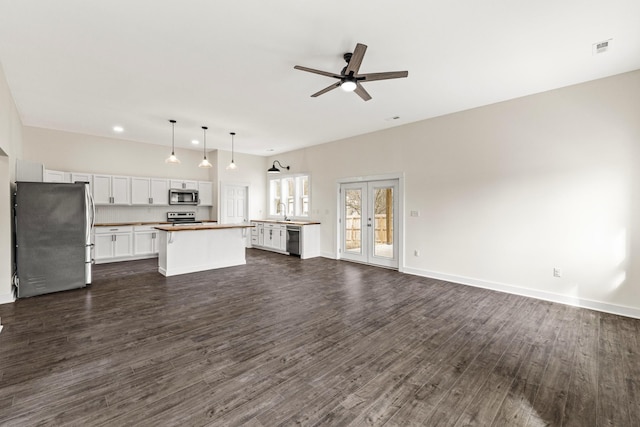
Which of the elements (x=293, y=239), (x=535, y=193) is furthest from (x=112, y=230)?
(x=535, y=193)

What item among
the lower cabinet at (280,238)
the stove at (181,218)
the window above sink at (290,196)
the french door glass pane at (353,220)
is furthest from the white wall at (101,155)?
the french door glass pane at (353,220)

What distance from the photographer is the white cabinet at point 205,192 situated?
26.7 ft

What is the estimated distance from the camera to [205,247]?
5793 mm

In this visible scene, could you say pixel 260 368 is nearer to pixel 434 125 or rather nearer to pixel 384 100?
pixel 384 100

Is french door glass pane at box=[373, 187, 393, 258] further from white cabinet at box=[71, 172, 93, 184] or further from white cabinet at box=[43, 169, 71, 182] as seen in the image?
white cabinet at box=[43, 169, 71, 182]

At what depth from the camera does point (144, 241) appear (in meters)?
6.98

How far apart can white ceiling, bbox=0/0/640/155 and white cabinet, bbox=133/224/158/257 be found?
2.96 metres

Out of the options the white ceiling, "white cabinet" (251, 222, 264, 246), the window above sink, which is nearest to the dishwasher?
the window above sink

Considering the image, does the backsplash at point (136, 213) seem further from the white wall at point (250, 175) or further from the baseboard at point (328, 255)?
the baseboard at point (328, 255)

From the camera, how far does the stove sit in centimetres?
779

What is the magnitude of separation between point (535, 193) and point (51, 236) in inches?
292

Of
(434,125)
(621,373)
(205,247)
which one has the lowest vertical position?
(621,373)

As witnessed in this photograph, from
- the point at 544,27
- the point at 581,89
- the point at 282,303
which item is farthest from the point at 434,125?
the point at 282,303

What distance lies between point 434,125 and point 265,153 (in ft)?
17.3
